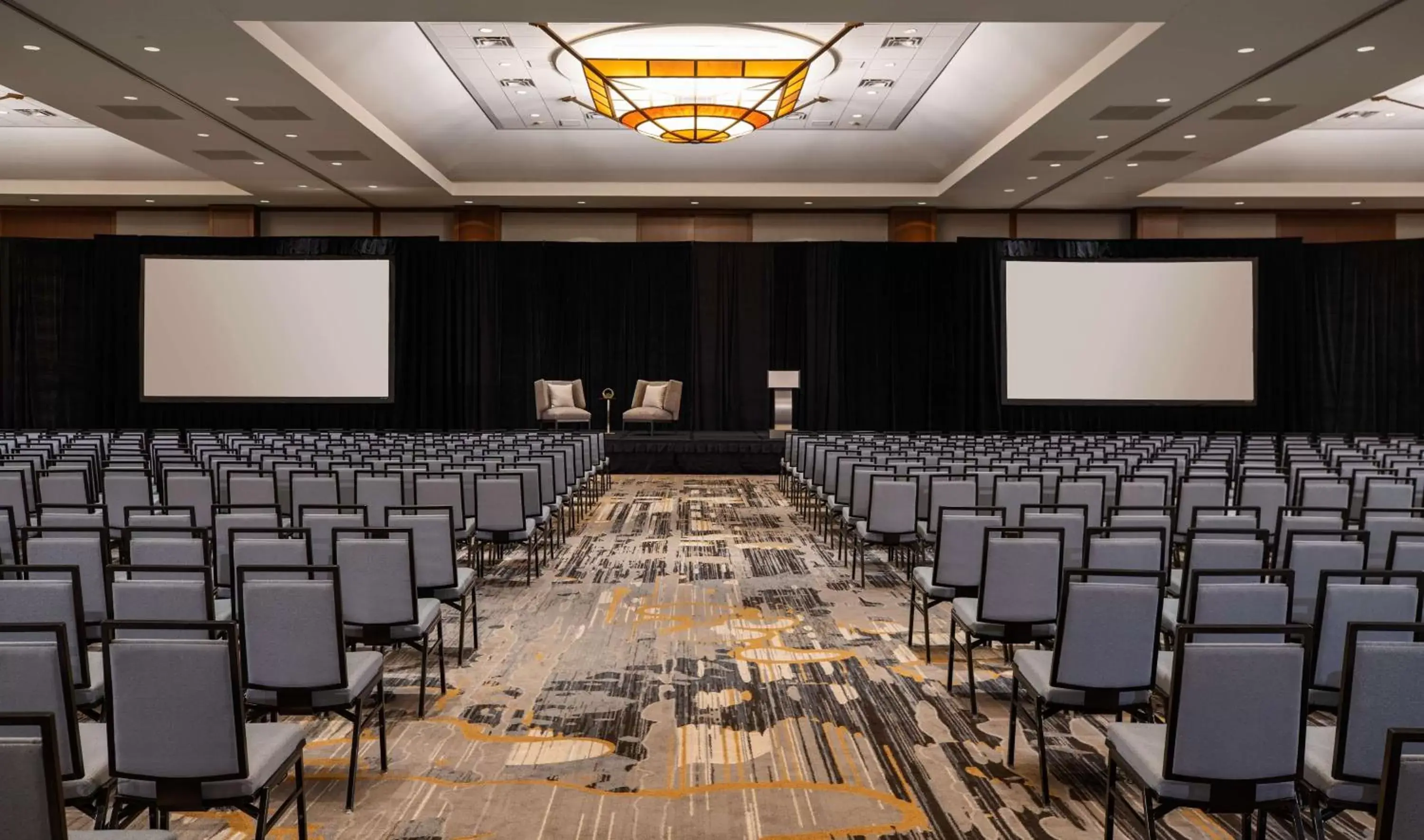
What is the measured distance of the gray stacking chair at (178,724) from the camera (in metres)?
2.75

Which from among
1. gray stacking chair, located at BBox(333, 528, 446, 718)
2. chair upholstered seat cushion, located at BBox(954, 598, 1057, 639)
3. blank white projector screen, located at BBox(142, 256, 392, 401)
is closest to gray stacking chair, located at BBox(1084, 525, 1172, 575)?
chair upholstered seat cushion, located at BBox(954, 598, 1057, 639)

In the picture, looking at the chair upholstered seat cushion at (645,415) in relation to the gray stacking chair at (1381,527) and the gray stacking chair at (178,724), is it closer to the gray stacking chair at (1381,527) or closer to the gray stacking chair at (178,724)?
the gray stacking chair at (1381,527)

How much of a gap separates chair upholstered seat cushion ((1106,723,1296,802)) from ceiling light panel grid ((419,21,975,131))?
891 centimetres

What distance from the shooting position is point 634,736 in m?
4.35

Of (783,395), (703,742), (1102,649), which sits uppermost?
(783,395)

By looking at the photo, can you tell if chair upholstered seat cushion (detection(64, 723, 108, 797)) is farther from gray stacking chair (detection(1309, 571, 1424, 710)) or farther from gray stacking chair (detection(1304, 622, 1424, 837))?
gray stacking chair (detection(1309, 571, 1424, 710))

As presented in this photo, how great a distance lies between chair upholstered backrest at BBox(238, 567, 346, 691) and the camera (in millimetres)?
3594

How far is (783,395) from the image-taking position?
1875 cm

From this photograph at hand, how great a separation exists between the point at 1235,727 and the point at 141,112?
1411cm

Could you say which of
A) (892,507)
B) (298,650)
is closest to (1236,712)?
(298,650)

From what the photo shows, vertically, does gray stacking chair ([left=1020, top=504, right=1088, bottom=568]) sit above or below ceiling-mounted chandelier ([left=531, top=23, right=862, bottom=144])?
below

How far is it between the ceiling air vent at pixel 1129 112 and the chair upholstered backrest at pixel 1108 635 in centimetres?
1041

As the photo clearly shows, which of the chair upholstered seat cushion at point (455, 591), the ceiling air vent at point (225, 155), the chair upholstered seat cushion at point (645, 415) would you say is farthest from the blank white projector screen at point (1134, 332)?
the chair upholstered seat cushion at point (455, 591)

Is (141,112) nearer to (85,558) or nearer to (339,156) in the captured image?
(339,156)
